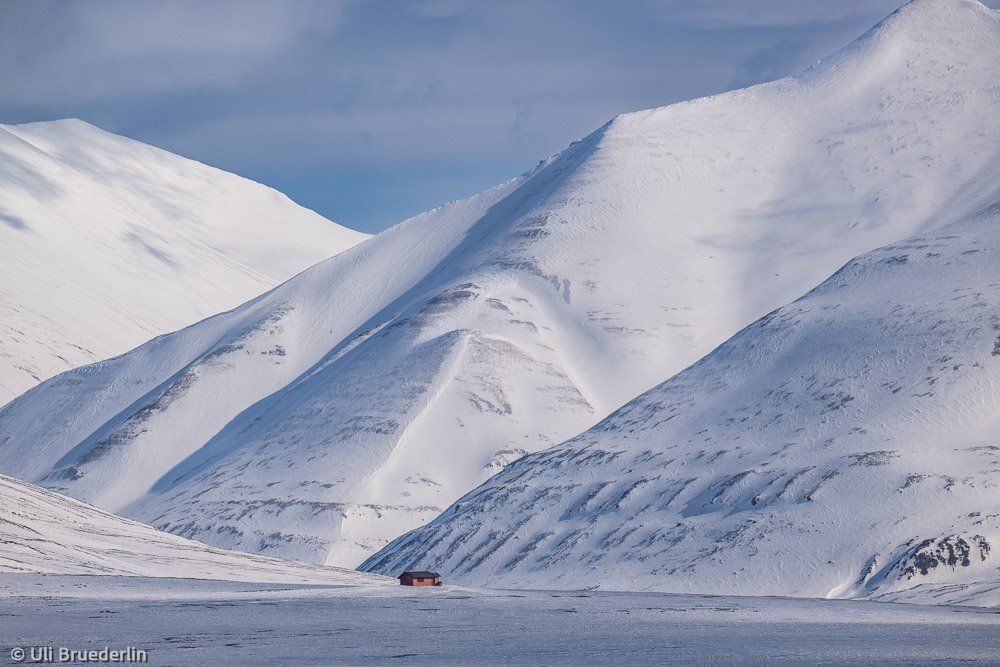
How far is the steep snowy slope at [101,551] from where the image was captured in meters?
85.5

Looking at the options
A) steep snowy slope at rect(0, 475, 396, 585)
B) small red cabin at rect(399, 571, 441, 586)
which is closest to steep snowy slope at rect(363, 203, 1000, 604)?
small red cabin at rect(399, 571, 441, 586)

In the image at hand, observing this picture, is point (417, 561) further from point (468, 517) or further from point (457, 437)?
point (457, 437)

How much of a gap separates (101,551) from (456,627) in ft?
139

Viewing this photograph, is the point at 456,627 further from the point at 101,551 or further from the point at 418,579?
the point at 101,551

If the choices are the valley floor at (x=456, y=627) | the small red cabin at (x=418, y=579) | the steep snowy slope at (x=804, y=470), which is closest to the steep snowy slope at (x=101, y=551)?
the small red cabin at (x=418, y=579)

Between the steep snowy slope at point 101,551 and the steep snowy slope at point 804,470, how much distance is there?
935 inches

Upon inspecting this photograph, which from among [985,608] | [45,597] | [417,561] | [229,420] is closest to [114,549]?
[45,597]

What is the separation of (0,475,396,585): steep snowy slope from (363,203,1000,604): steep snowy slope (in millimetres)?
23738

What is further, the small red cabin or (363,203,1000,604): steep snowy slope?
(363,203,1000,604): steep snowy slope

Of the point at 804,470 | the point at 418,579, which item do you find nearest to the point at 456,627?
the point at 418,579

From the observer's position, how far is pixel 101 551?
93812 mm

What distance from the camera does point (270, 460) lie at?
565ft

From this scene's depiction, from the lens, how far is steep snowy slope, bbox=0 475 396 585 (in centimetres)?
8547

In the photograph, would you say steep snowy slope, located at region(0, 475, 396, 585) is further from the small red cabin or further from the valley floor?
the valley floor
